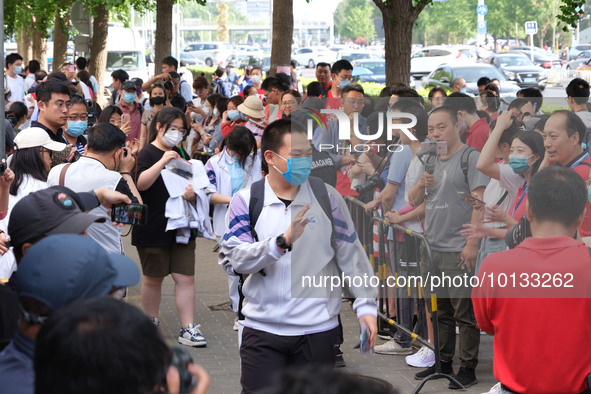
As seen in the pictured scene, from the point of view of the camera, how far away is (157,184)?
795cm

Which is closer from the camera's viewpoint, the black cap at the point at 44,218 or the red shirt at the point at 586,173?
the black cap at the point at 44,218

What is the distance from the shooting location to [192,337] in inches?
315

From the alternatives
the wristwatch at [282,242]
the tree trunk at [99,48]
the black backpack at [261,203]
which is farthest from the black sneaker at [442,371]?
the tree trunk at [99,48]

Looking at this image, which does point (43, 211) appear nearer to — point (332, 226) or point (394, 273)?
point (332, 226)

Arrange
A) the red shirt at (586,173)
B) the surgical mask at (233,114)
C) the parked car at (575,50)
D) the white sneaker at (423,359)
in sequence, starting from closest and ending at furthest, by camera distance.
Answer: the red shirt at (586,173), the white sneaker at (423,359), the surgical mask at (233,114), the parked car at (575,50)

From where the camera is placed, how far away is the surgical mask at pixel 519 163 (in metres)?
6.24

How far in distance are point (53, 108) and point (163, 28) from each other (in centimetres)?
1297

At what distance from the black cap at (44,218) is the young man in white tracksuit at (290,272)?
122 centimetres

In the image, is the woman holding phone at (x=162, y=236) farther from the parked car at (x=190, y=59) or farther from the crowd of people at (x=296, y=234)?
the parked car at (x=190, y=59)

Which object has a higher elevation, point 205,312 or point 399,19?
point 399,19

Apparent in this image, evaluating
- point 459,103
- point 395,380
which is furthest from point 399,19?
point 395,380

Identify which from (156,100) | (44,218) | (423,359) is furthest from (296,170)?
(156,100)

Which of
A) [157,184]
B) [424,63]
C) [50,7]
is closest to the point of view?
[157,184]

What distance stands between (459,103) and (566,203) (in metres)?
4.82
